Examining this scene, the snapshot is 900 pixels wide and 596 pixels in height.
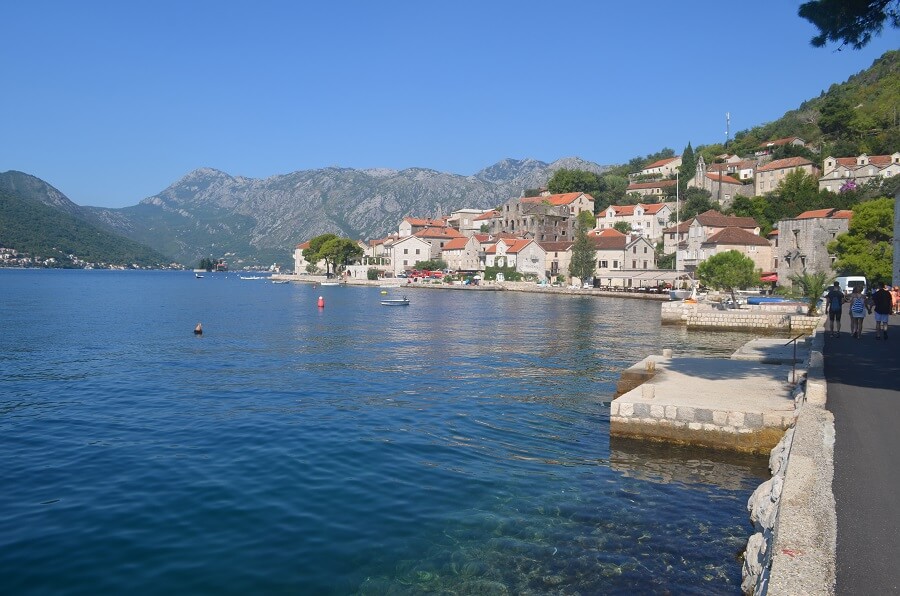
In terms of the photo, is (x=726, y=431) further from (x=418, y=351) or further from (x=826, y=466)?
(x=418, y=351)

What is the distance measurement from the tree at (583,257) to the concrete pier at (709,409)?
86.0 meters

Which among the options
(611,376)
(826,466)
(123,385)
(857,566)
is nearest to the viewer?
(857,566)

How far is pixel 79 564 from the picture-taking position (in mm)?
8773

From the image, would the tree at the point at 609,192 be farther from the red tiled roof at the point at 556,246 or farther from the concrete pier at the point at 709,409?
the concrete pier at the point at 709,409

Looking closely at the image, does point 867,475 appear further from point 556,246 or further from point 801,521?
point 556,246

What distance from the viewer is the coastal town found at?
264ft

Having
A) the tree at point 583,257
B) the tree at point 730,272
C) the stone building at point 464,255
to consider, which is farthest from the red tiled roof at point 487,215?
the tree at point 730,272

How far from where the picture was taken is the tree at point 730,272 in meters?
72.3

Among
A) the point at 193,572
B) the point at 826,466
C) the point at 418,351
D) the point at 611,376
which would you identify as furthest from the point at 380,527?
the point at 418,351

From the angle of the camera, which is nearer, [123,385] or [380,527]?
[380,527]

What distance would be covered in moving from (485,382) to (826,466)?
15577 mm

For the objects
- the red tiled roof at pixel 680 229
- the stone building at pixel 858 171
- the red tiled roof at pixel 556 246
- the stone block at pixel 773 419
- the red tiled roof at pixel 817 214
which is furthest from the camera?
the red tiled roof at pixel 556 246

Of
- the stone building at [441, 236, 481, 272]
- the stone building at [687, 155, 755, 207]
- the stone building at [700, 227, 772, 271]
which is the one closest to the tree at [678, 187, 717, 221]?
the stone building at [687, 155, 755, 207]

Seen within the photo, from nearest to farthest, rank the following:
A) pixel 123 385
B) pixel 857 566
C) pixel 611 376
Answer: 1. pixel 857 566
2. pixel 123 385
3. pixel 611 376
